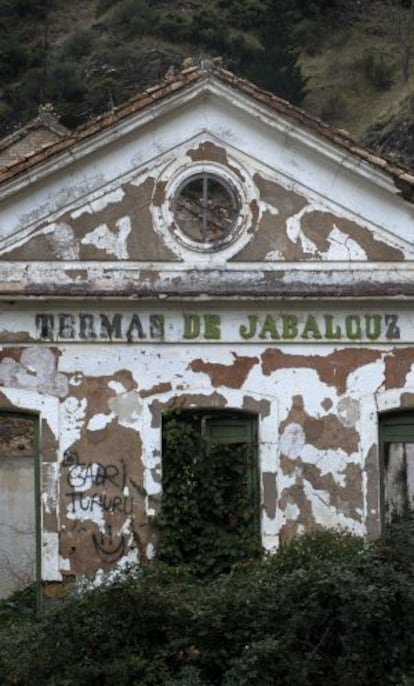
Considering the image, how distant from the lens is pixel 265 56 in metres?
58.7

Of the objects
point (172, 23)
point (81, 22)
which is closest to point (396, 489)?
point (172, 23)

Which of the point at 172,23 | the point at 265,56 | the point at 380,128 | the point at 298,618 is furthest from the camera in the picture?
the point at 172,23

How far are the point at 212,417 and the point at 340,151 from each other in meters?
3.51

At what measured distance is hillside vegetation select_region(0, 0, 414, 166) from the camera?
59469 millimetres

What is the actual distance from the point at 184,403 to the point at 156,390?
1.17ft

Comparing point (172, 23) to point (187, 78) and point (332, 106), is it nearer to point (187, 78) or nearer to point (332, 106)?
point (332, 106)

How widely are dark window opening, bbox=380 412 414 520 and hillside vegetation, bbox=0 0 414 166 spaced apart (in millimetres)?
37744

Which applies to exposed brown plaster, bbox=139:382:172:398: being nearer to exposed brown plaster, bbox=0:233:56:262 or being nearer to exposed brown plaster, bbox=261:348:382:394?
exposed brown plaster, bbox=261:348:382:394

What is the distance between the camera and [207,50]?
65750 mm

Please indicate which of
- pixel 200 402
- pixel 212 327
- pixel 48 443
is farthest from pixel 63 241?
pixel 200 402

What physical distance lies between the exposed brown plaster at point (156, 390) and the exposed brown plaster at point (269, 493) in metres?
1.51

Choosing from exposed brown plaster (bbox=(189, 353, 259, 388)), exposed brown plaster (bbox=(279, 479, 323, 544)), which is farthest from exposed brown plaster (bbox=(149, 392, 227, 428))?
exposed brown plaster (bbox=(279, 479, 323, 544))

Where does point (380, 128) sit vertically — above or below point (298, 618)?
above

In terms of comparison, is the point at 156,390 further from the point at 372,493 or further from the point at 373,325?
the point at 372,493
